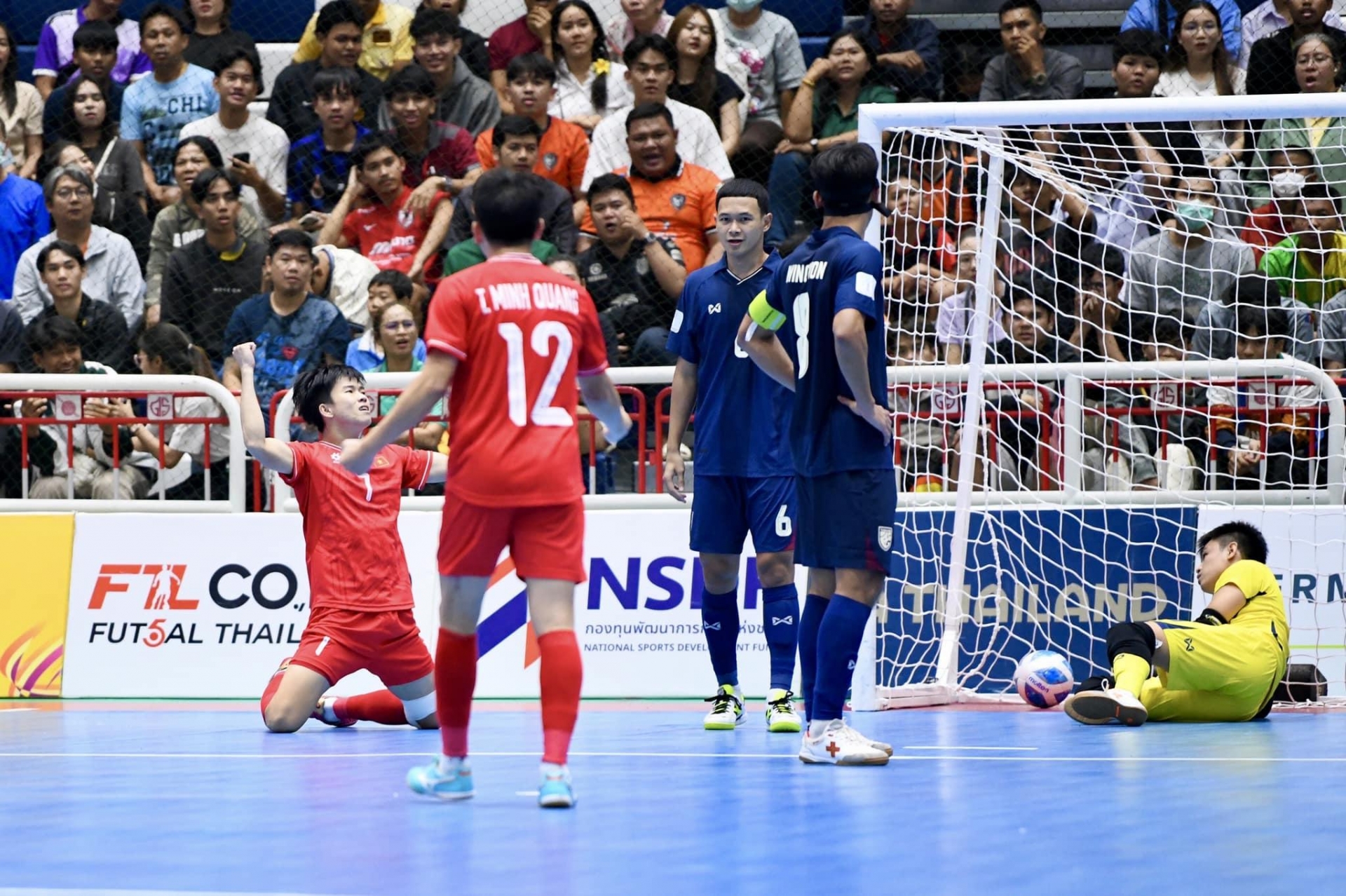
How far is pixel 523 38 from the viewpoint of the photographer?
14.6m

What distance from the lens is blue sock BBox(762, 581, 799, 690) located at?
791cm

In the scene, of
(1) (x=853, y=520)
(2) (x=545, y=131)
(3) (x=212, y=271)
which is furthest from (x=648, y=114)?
(1) (x=853, y=520)

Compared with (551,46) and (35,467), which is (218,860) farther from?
(551,46)

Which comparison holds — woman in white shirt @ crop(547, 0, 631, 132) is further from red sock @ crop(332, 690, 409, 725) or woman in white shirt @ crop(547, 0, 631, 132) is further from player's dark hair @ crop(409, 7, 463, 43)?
red sock @ crop(332, 690, 409, 725)

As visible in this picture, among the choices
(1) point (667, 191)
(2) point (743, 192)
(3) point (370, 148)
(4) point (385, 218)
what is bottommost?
(2) point (743, 192)

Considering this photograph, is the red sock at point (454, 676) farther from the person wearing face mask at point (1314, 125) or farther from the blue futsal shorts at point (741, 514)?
the person wearing face mask at point (1314, 125)

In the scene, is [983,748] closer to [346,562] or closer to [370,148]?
[346,562]

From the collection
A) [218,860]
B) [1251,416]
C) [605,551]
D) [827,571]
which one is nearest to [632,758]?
[827,571]

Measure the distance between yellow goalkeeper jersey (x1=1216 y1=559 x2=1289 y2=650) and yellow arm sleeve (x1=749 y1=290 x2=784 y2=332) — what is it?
10.1 feet

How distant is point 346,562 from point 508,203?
10.5ft

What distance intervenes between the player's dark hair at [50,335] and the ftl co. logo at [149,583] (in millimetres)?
1820

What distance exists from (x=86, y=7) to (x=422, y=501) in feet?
Answer: 24.9

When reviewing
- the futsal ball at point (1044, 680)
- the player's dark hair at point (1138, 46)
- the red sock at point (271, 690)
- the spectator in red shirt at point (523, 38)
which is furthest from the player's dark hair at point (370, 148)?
the futsal ball at point (1044, 680)

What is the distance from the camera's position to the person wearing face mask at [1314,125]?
1144 centimetres
